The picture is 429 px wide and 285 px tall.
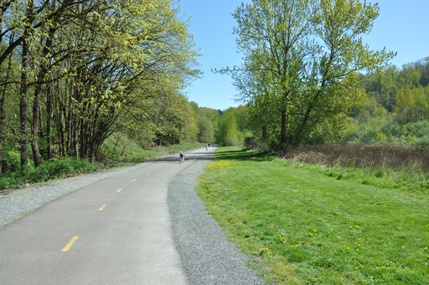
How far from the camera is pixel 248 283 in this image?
5.22 metres

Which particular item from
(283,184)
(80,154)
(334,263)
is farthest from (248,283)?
(80,154)

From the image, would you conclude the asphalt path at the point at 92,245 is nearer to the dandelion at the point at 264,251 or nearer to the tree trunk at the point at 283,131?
the dandelion at the point at 264,251

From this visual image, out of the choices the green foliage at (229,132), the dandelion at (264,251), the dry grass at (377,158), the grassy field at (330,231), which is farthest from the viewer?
the green foliage at (229,132)

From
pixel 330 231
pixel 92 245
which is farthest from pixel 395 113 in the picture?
pixel 92 245

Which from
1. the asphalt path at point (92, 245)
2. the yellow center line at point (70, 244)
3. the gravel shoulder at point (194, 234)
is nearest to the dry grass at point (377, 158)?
the gravel shoulder at point (194, 234)

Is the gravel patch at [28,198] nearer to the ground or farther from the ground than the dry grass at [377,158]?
nearer to the ground

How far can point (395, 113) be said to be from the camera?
8969 centimetres

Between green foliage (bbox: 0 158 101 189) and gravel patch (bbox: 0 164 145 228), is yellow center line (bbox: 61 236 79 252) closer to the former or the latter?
gravel patch (bbox: 0 164 145 228)

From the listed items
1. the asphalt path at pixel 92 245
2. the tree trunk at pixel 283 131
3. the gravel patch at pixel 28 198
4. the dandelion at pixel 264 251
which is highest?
the tree trunk at pixel 283 131

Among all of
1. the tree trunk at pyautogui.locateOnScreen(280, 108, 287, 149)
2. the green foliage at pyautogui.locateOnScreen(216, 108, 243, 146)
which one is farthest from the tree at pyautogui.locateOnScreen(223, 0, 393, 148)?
the green foliage at pyautogui.locateOnScreen(216, 108, 243, 146)

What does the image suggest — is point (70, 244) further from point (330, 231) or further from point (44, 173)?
point (44, 173)

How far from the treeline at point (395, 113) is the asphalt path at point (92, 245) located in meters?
27.2

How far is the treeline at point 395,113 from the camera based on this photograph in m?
40.7

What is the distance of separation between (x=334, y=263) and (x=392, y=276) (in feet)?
2.99
